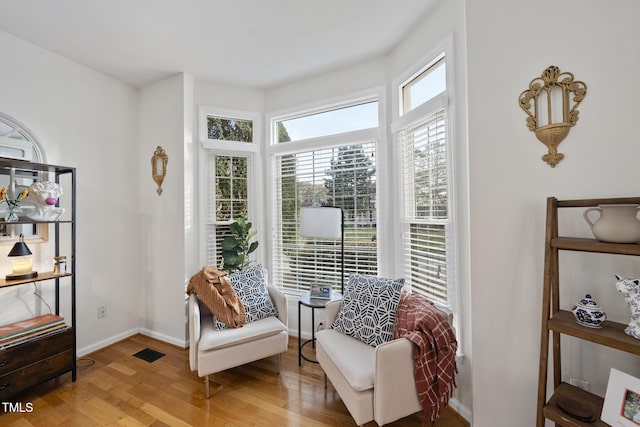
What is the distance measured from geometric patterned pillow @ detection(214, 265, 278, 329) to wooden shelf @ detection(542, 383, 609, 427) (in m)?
1.97

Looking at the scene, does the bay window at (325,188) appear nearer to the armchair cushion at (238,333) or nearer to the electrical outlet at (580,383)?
the armchair cushion at (238,333)

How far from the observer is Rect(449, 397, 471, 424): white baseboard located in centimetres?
178

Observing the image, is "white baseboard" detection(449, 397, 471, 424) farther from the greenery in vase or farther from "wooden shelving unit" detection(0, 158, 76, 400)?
the greenery in vase

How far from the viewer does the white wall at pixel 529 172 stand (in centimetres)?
120

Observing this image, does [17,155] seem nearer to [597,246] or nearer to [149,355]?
[149,355]

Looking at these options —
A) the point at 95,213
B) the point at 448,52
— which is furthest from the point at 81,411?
the point at 448,52

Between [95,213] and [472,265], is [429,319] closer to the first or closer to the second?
[472,265]

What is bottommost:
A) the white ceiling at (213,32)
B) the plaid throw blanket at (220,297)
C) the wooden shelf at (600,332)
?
the plaid throw blanket at (220,297)

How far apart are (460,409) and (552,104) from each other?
199cm

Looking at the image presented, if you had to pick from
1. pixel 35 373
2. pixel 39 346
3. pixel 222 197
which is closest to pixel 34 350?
pixel 39 346

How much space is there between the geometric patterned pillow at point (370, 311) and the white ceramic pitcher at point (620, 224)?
1198mm

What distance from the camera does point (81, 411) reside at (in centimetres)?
194

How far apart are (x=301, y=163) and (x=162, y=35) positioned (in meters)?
1.68

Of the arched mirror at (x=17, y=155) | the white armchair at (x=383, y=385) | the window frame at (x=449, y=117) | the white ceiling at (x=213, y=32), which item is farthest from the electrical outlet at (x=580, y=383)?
the arched mirror at (x=17, y=155)
